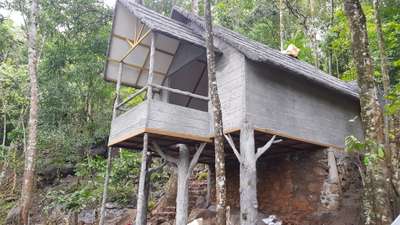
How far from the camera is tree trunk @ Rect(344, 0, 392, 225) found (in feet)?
14.3

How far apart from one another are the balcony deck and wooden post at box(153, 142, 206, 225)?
1.44ft

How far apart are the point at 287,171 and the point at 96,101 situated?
11110 mm

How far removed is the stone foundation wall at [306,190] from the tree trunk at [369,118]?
13.2 feet

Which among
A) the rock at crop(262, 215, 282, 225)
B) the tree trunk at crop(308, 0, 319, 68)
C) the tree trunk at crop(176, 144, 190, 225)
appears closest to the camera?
the tree trunk at crop(176, 144, 190, 225)

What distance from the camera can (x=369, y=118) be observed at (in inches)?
185

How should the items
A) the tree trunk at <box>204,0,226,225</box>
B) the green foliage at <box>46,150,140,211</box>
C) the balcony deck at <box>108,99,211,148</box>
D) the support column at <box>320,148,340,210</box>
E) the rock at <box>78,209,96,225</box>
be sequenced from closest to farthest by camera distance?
the tree trunk at <box>204,0,226,225</box> → the balcony deck at <box>108,99,211,148</box> → the support column at <box>320,148,340,210</box> → the rock at <box>78,209,96,225</box> → the green foliage at <box>46,150,140,211</box>

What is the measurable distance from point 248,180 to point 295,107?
8.00 feet

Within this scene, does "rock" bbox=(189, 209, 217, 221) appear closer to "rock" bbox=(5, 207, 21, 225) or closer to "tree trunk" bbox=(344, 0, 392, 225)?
"tree trunk" bbox=(344, 0, 392, 225)

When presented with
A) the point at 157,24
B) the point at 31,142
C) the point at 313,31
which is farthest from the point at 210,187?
the point at 313,31

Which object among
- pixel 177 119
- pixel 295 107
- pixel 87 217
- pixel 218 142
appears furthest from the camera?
pixel 87 217

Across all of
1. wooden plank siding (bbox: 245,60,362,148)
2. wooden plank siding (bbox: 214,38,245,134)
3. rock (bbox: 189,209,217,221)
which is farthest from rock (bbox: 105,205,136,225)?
wooden plank siding (bbox: 245,60,362,148)

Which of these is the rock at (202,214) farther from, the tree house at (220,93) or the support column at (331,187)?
the support column at (331,187)

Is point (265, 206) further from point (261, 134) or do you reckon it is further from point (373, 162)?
point (373, 162)

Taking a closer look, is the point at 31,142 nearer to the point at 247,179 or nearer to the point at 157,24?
the point at 157,24
